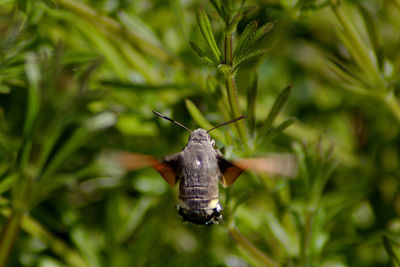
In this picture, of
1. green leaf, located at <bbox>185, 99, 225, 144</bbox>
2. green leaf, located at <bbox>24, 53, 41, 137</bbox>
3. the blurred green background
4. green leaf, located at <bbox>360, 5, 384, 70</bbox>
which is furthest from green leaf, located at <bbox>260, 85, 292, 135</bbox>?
green leaf, located at <bbox>24, 53, 41, 137</bbox>

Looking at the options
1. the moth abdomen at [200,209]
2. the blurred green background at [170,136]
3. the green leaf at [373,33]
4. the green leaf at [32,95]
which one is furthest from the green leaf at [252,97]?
the green leaf at [32,95]

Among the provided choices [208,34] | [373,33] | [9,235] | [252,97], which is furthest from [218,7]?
[9,235]

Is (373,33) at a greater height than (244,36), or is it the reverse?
(373,33)

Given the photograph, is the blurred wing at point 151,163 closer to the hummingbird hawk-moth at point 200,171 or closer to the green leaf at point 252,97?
the hummingbird hawk-moth at point 200,171

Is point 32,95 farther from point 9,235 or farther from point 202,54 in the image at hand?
point 202,54

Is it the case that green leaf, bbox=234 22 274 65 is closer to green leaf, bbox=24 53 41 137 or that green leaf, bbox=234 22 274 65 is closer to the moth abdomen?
the moth abdomen

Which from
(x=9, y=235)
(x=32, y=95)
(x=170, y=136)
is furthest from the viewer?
(x=170, y=136)

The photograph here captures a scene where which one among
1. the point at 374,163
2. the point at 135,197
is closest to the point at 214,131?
the point at 135,197
